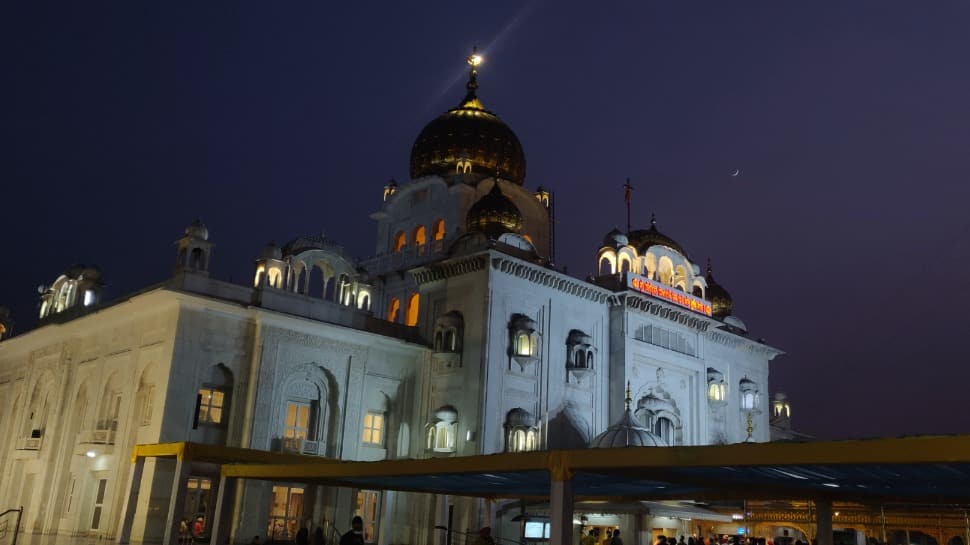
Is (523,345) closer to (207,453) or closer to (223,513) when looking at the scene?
(207,453)

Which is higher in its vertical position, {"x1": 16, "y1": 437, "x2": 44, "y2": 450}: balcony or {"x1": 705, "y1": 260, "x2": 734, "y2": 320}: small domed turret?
{"x1": 705, "y1": 260, "x2": 734, "y2": 320}: small domed turret

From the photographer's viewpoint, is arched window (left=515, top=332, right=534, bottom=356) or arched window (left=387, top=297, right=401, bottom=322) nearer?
arched window (left=515, top=332, right=534, bottom=356)

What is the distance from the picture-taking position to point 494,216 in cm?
3256

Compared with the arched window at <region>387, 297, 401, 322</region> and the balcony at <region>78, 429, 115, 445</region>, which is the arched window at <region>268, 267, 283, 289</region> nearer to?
the balcony at <region>78, 429, 115, 445</region>

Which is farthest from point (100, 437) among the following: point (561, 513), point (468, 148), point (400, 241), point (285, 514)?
point (561, 513)

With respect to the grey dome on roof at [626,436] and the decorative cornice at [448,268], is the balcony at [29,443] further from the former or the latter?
the grey dome on roof at [626,436]

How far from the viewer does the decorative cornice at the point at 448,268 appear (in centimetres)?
2988

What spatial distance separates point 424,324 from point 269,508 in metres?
9.01

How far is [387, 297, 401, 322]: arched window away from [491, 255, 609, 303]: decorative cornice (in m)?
6.63

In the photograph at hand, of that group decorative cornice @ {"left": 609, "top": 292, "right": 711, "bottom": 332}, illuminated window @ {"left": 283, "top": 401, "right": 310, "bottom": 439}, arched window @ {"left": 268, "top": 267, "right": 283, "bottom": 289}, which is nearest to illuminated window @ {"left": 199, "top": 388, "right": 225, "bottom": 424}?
illuminated window @ {"left": 283, "top": 401, "right": 310, "bottom": 439}

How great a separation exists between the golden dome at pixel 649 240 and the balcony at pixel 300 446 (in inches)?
630

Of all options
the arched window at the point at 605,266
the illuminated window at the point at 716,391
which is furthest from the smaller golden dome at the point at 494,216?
the illuminated window at the point at 716,391

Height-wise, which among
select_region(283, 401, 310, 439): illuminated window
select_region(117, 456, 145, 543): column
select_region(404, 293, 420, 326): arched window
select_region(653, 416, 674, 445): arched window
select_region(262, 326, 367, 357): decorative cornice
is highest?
select_region(404, 293, 420, 326): arched window

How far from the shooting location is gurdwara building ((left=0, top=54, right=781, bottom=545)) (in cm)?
2578
